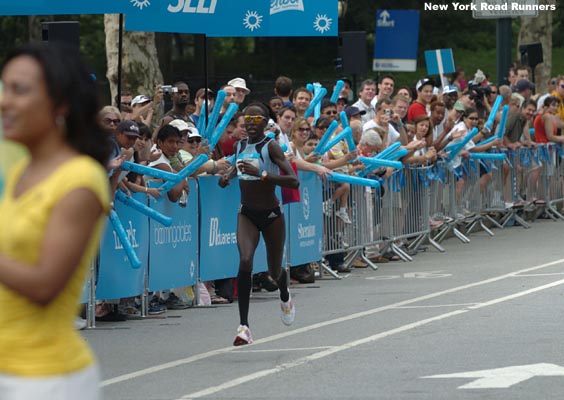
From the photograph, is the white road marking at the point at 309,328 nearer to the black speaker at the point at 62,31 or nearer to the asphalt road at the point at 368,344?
the asphalt road at the point at 368,344

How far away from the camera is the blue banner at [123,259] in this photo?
12.9 m

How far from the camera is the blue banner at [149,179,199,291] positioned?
45.3 feet

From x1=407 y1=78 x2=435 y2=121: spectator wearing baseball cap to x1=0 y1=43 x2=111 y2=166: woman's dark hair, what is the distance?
60.6ft

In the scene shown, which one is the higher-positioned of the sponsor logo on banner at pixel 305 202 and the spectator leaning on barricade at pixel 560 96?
the spectator leaning on barricade at pixel 560 96

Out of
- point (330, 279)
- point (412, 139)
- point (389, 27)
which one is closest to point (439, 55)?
point (389, 27)

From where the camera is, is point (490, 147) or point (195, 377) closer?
point (195, 377)

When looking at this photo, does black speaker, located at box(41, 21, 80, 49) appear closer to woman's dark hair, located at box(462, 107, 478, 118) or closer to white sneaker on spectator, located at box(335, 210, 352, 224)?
white sneaker on spectator, located at box(335, 210, 352, 224)

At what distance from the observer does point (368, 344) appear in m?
11.2

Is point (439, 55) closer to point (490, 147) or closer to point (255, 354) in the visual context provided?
point (490, 147)

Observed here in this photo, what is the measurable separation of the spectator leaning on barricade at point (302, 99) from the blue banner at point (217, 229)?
8.82 ft

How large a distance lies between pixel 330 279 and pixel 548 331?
19.8 feet

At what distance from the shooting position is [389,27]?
31812 millimetres

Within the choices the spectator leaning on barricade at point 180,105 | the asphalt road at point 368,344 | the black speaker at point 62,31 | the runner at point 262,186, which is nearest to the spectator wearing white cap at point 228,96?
the spectator leaning on barricade at point 180,105

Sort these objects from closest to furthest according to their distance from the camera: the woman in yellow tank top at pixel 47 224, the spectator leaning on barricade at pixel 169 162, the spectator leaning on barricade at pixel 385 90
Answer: the woman in yellow tank top at pixel 47 224
the spectator leaning on barricade at pixel 169 162
the spectator leaning on barricade at pixel 385 90
